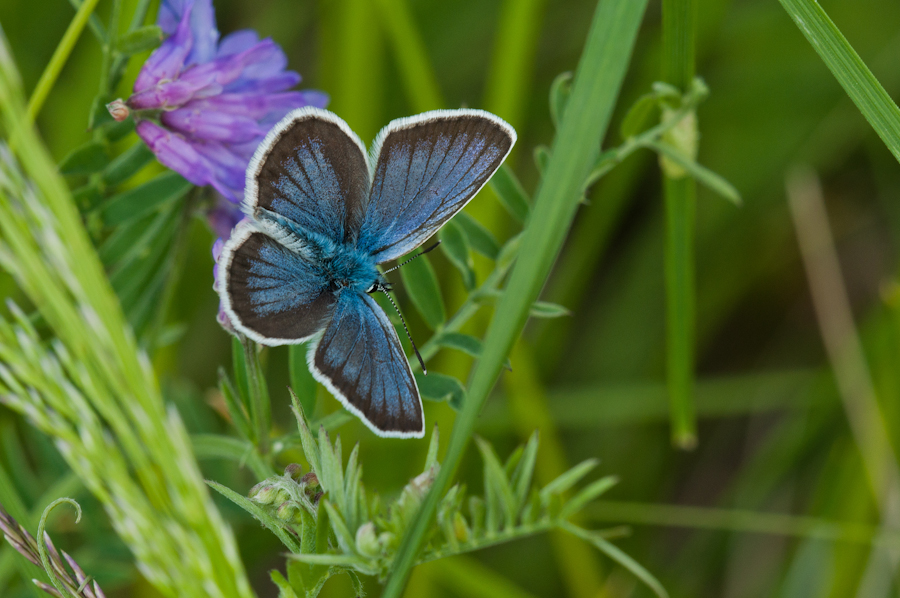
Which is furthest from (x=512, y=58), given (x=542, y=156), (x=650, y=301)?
(x=650, y=301)

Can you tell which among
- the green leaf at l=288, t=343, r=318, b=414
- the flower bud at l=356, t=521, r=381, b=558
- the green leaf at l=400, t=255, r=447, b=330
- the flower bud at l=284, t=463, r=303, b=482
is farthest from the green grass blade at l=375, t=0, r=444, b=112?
the flower bud at l=356, t=521, r=381, b=558

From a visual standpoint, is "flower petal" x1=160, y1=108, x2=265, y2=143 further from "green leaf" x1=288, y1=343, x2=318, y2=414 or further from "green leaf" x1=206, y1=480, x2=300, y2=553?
"green leaf" x1=206, y1=480, x2=300, y2=553

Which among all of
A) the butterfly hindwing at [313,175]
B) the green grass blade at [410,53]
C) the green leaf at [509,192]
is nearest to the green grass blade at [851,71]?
the green leaf at [509,192]

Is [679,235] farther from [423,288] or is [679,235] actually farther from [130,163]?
[130,163]

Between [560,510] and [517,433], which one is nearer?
[560,510]

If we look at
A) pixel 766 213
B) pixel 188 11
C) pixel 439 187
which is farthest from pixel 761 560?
pixel 188 11

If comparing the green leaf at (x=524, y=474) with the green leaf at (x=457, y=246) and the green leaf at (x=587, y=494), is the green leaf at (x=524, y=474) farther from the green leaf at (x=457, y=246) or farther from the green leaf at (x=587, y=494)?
the green leaf at (x=457, y=246)

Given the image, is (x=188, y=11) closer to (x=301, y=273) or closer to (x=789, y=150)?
(x=301, y=273)
